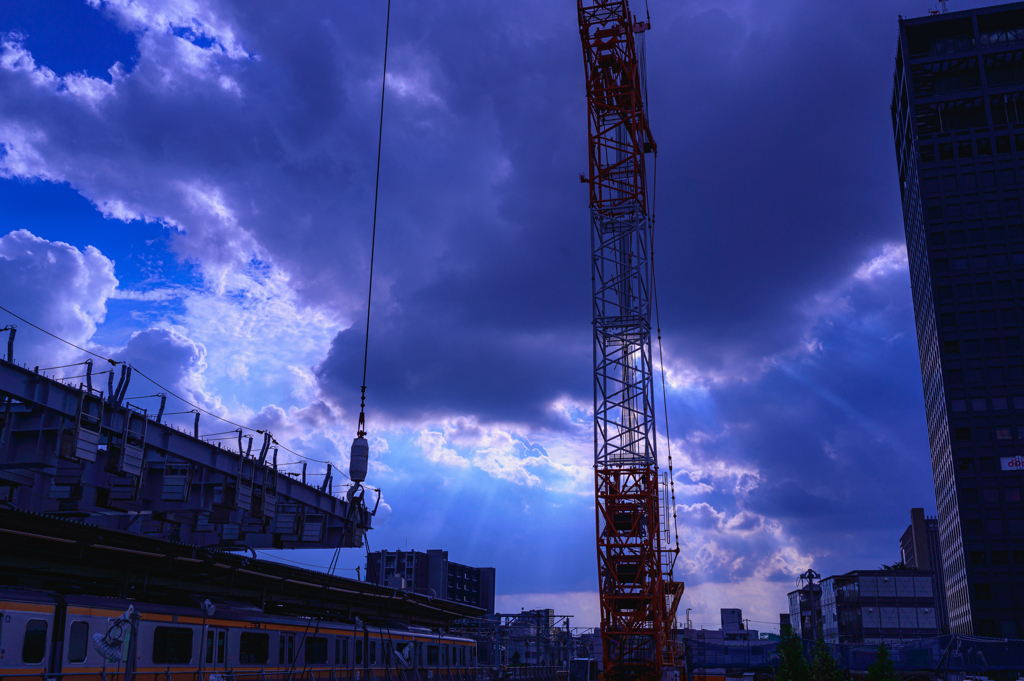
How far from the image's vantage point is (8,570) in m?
23.0

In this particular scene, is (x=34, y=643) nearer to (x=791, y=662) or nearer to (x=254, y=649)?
(x=254, y=649)

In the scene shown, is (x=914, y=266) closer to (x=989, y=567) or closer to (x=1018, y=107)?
(x=1018, y=107)

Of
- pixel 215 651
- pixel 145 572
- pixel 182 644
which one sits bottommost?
pixel 215 651

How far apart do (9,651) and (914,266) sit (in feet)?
422

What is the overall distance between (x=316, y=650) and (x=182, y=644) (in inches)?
281

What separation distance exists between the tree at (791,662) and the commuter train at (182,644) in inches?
741

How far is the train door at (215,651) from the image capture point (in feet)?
76.0

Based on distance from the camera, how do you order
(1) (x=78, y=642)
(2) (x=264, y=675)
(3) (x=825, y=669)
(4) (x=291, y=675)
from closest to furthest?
1. (1) (x=78, y=642)
2. (2) (x=264, y=675)
3. (4) (x=291, y=675)
4. (3) (x=825, y=669)

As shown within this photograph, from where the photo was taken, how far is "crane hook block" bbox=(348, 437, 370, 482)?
23.8 meters

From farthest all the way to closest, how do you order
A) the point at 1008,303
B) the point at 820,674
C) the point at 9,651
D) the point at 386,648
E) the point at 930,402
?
the point at 930,402 < the point at 1008,303 < the point at 820,674 < the point at 386,648 < the point at 9,651

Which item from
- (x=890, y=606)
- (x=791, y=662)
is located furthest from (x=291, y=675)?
(x=890, y=606)

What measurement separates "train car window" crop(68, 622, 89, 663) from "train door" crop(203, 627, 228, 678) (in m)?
4.16

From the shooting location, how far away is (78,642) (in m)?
19.3

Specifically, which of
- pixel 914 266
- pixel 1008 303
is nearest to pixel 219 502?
pixel 1008 303
